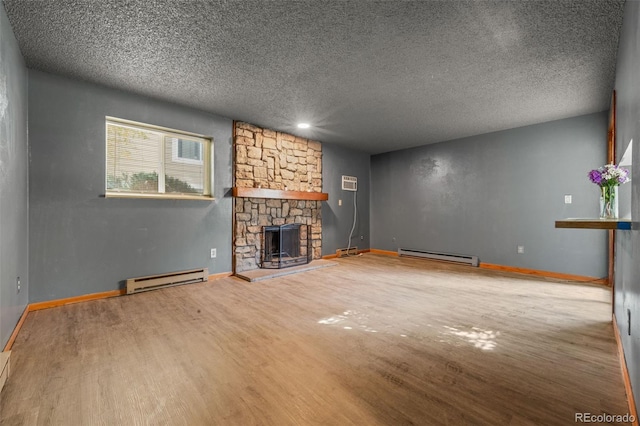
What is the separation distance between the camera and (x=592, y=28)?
2150 mm

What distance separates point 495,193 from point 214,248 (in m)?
4.73

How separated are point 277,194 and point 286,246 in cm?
98

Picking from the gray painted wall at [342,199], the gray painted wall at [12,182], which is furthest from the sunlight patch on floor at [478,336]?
the gray painted wall at [342,199]

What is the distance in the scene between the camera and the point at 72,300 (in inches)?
119

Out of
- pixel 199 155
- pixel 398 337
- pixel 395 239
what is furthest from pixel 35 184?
pixel 395 239

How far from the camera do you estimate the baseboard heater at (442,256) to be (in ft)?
16.8

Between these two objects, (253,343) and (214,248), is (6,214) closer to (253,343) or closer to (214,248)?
(253,343)

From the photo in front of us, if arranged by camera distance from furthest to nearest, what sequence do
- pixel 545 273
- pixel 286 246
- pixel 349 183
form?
pixel 349 183 < pixel 286 246 < pixel 545 273

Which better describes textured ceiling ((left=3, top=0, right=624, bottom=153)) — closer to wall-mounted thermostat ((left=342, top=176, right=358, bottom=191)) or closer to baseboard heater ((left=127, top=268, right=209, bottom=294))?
baseboard heater ((left=127, top=268, right=209, bottom=294))

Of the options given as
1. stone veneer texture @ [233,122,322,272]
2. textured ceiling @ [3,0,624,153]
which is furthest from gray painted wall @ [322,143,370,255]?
textured ceiling @ [3,0,624,153]

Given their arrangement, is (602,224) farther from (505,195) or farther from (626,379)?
(505,195)

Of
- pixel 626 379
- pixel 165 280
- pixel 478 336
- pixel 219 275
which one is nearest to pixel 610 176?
pixel 626 379

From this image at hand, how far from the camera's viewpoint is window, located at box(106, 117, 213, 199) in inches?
134
